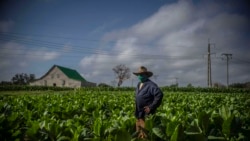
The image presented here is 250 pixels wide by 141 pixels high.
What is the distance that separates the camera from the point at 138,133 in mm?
2889

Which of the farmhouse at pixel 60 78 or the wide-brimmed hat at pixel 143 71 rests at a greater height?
the farmhouse at pixel 60 78

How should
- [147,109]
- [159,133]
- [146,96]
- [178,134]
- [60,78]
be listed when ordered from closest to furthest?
1. [178,134]
2. [159,133]
3. [147,109]
4. [146,96]
5. [60,78]

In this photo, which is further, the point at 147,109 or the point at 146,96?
the point at 146,96

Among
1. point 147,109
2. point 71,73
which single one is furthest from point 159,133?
point 71,73

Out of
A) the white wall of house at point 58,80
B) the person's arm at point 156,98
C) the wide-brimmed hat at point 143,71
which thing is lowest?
the person's arm at point 156,98

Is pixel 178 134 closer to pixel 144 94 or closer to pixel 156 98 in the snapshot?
pixel 156 98

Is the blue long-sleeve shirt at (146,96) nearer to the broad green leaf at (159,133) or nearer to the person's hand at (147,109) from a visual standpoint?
the person's hand at (147,109)

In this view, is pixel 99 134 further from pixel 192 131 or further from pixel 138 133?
pixel 192 131

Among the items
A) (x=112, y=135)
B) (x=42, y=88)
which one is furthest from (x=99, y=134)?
(x=42, y=88)

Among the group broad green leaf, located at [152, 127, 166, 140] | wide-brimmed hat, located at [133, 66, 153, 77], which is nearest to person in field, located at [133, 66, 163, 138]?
wide-brimmed hat, located at [133, 66, 153, 77]

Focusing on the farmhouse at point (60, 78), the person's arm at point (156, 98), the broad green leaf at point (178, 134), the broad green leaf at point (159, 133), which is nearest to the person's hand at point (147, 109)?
the person's arm at point (156, 98)

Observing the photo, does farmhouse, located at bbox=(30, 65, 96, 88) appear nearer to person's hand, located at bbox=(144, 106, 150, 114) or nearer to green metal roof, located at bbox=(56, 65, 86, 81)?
green metal roof, located at bbox=(56, 65, 86, 81)

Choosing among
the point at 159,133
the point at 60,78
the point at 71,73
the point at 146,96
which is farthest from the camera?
the point at 71,73

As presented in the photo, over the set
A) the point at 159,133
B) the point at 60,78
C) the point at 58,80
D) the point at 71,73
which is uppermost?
the point at 71,73
